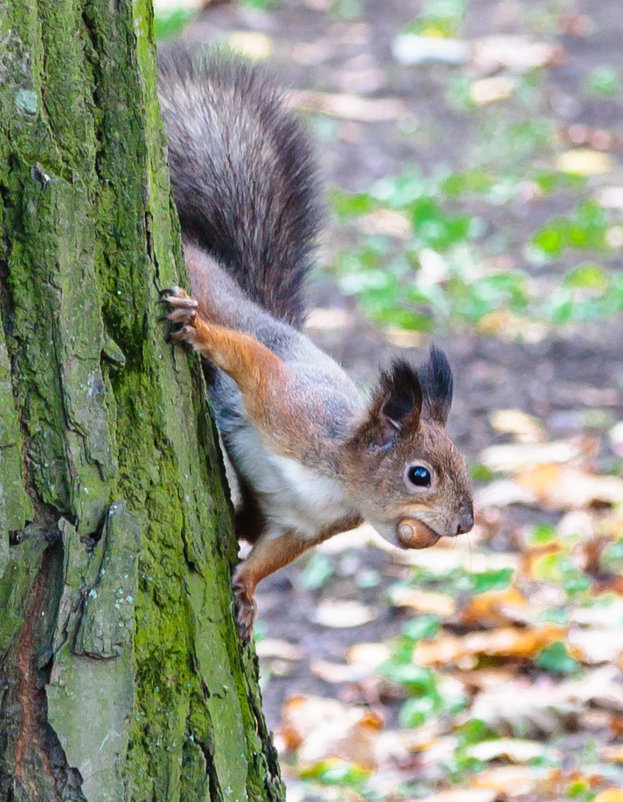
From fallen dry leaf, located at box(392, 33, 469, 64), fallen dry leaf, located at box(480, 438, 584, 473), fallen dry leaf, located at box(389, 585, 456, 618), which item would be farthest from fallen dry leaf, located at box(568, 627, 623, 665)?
fallen dry leaf, located at box(392, 33, 469, 64)

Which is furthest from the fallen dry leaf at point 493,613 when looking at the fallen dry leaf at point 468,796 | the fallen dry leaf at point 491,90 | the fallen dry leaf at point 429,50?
the fallen dry leaf at point 429,50

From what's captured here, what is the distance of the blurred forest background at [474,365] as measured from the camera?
2.11 metres

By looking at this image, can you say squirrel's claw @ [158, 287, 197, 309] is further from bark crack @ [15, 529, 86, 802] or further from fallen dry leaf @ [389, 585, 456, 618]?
fallen dry leaf @ [389, 585, 456, 618]

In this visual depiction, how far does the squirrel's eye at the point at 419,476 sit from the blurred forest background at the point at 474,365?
0.47m

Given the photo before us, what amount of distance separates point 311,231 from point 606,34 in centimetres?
447

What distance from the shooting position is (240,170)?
1934mm

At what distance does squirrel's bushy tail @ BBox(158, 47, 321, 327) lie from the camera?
1.89 metres

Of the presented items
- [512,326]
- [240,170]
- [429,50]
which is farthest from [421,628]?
[429,50]

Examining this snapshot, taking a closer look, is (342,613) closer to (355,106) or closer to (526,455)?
(526,455)

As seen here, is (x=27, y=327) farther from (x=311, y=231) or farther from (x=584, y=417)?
(x=584, y=417)

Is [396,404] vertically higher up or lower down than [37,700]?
higher up

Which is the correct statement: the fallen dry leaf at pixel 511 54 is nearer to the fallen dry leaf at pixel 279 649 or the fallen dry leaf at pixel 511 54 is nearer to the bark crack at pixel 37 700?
the fallen dry leaf at pixel 279 649

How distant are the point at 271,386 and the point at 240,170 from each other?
0.41m

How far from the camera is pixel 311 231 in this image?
205cm
